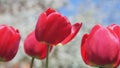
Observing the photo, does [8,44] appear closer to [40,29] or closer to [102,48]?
[40,29]

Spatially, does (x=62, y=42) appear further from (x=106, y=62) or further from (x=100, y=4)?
(x=100, y=4)

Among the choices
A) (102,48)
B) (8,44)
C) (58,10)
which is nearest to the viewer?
(102,48)

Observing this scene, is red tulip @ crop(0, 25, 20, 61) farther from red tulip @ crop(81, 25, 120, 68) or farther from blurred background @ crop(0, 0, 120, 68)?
blurred background @ crop(0, 0, 120, 68)

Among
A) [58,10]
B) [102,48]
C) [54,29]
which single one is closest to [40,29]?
[54,29]

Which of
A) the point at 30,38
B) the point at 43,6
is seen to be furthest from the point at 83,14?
the point at 30,38

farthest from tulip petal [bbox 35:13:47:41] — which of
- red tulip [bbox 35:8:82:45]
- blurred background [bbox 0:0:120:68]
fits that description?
blurred background [bbox 0:0:120:68]
